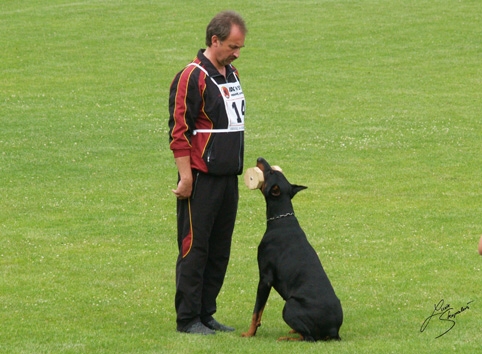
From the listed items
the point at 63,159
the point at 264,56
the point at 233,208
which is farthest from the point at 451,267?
the point at 264,56

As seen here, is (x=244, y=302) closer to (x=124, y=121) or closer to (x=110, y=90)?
(x=124, y=121)

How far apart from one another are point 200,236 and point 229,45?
150 centimetres

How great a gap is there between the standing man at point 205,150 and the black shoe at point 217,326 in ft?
0.05

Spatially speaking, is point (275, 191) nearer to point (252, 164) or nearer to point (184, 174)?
point (184, 174)

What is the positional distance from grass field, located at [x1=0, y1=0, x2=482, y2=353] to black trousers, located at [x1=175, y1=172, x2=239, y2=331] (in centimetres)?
29

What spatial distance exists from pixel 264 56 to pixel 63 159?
10409 millimetres

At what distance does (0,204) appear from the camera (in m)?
13.0

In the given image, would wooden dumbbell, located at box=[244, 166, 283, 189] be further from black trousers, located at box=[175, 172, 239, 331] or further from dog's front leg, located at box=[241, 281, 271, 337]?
dog's front leg, located at box=[241, 281, 271, 337]

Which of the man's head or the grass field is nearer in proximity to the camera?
the man's head

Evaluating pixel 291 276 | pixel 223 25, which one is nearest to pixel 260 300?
pixel 291 276

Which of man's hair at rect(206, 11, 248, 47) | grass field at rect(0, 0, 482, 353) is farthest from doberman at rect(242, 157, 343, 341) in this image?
man's hair at rect(206, 11, 248, 47)

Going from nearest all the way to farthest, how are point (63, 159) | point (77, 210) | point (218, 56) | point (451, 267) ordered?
point (218, 56) → point (451, 267) → point (77, 210) → point (63, 159)

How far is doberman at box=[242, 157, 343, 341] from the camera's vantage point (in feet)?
23.0

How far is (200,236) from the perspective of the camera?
740 centimetres
